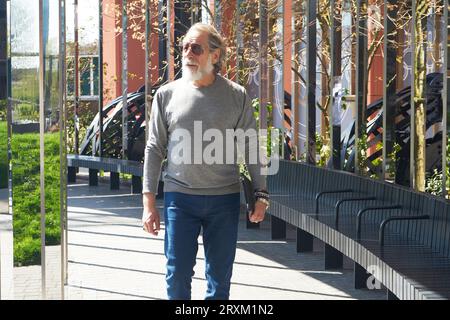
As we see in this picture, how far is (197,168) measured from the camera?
6020mm

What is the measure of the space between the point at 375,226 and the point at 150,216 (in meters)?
3.85

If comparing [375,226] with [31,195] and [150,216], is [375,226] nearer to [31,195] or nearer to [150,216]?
[150,216]

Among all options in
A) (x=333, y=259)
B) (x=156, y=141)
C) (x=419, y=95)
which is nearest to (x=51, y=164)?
(x=156, y=141)

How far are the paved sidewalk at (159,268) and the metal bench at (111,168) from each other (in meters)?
2.52

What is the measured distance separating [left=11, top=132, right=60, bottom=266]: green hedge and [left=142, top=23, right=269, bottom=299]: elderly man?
0.52m

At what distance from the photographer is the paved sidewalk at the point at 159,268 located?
30.1ft

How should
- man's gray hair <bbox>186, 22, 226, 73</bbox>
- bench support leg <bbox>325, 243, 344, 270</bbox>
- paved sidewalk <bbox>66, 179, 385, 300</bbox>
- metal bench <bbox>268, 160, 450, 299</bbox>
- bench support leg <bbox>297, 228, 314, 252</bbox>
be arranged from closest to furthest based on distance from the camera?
man's gray hair <bbox>186, 22, 226, 73</bbox>, metal bench <bbox>268, 160, 450, 299</bbox>, paved sidewalk <bbox>66, 179, 385, 300</bbox>, bench support leg <bbox>325, 243, 344, 270</bbox>, bench support leg <bbox>297, 228, 314, 252</bbox>

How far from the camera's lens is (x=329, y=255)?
10414 millimetres

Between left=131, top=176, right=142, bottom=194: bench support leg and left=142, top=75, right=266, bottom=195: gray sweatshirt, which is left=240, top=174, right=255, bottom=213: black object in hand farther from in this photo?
left=131, top=176, right=142, bottom=194: bench support leg

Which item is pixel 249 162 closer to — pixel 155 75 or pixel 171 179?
pixel 171 179

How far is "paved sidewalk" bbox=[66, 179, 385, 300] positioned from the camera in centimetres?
919

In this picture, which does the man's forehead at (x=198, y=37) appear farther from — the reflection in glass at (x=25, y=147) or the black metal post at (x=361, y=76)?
the black metal post at (x=361, y=76)

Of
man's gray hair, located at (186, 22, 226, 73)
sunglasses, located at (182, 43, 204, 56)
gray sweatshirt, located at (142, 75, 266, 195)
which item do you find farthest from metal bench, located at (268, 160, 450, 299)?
sunglasses, located at (182, 43, 204, 56)
